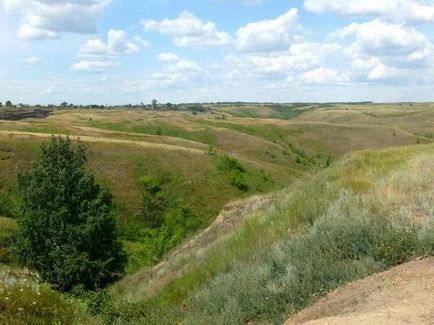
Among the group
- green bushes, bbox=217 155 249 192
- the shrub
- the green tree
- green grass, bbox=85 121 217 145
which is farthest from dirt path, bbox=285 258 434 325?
green grass, bbox=85 121 217 145

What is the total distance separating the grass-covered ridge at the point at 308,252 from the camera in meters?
7.30

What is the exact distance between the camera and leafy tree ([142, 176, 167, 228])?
181ft

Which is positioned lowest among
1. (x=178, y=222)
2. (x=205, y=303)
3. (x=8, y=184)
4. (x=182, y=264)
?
(x=178, y=222)

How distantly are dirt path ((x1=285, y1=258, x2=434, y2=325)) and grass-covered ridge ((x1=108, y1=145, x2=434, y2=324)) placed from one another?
0.46 metres

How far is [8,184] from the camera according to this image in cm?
5581

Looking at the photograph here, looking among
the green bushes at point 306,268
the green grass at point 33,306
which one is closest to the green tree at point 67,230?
the green grass at point 33,306

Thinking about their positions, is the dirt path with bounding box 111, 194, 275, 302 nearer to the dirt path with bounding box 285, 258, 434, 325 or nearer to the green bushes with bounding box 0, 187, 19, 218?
the dirt path with bounding box 285, 258, 434, 325

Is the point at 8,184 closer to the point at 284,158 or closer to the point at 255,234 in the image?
the point at 255,234

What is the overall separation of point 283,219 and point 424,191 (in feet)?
9.92

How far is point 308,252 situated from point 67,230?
2718 cm

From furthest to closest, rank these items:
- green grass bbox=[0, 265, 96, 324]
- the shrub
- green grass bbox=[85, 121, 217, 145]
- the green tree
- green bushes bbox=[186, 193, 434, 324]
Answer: green grass bbox=[85, 121, 217, 145]
the shrub
the green tree
green grass bbox=[0, 265, 96, 324]
green bushes bbox=[186, 193, 434, 324]

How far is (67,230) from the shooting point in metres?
33.0

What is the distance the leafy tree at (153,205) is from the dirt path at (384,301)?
48493 mm

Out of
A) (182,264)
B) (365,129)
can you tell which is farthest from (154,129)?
(182,264)
